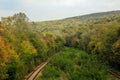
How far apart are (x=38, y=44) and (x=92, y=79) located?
129 feet

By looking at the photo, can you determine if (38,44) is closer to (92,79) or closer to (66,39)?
(92,79)

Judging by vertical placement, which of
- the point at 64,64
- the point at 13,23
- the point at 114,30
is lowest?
the point at 64,64

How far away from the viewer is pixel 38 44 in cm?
8256

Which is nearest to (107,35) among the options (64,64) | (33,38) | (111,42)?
(111,42)

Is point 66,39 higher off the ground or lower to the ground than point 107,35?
lower

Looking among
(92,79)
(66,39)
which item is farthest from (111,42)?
(66,39)

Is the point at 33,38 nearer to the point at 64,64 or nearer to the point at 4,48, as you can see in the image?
the point at 64,64

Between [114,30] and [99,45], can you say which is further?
[99,45]

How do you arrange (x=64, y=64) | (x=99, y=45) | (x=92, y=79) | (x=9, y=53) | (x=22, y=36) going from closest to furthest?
(x=92, y=79) < (x=9, y=53) < (x=64, y=64) < (x=22, y=36) < (x=99, y=45)

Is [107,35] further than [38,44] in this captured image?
No

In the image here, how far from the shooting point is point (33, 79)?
54.4m

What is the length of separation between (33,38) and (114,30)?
2530 centimetres

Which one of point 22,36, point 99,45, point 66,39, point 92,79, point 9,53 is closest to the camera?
point 92,79

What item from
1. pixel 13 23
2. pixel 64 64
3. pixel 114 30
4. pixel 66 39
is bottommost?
pixel 66 39
